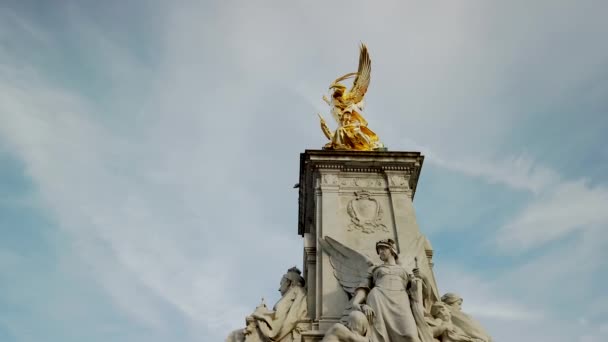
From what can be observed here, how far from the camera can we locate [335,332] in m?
9.73

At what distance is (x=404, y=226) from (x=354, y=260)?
5.58 ft

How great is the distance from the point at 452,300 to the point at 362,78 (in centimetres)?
760

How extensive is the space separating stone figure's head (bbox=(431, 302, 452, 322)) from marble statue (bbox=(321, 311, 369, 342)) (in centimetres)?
196

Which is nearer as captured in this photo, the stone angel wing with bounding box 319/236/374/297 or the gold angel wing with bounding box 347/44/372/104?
the stone angel wing with bounding box 319/236/374/297

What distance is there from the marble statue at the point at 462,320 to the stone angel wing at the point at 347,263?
78.6 inches

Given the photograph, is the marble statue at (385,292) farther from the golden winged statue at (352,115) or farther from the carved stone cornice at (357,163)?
the golden winged statue at (352,115)

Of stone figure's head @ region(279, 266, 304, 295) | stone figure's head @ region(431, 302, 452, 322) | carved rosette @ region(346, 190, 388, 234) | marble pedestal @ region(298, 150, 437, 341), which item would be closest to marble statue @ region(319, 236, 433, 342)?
marble pedestal @ region(298, 150, 437, 341)

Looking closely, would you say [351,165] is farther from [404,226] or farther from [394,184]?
[404,226]

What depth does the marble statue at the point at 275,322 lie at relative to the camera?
430 inches

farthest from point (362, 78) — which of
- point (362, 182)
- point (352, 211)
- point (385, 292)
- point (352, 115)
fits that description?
point (385, 292)

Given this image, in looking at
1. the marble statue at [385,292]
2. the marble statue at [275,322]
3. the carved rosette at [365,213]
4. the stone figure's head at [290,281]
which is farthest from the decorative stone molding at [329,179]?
the marble statue at [275,322]

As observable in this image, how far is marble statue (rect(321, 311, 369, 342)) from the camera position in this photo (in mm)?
9625

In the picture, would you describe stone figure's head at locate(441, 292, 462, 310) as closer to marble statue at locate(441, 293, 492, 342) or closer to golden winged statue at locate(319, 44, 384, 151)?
marble statue at locate(441, 293, 492, 342)

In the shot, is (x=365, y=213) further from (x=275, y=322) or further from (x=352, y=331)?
(x=352, y=331)
